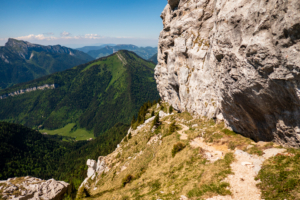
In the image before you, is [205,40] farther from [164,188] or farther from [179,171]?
[164,188]

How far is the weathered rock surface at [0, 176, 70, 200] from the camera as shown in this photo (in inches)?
2717

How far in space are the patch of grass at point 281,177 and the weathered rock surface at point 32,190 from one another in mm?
91818

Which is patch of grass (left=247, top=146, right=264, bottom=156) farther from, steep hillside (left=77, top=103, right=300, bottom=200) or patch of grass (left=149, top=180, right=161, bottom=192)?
patch of grass (left=149, top=180, right=161, bottom=192)

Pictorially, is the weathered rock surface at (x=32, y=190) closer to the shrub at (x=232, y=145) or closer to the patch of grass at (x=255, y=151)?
the shrub at (x=232, y=145)

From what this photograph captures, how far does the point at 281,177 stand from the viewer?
49.4 ft

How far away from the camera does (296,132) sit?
18.0 meters

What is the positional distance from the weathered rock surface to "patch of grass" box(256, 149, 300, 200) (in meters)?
91.8

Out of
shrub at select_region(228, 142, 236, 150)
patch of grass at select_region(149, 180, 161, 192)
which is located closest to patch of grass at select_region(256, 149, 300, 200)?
shrub at select_region(228, 142, 236, 150)

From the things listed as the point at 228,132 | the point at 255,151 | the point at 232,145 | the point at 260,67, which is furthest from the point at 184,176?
the point at 260,67

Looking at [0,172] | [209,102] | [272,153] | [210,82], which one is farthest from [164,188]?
[0,172]

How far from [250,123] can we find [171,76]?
4223 centimetres

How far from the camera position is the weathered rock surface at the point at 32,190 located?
69.0 m

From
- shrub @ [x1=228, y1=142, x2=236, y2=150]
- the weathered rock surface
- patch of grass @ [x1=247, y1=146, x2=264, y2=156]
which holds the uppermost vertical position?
patch of grass @ [x1=247, y1=146, x2=264, y2=156]

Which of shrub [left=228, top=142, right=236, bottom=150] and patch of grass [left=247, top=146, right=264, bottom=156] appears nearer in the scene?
patch of grass [left=247, top=146, right=264, bottom=156]
